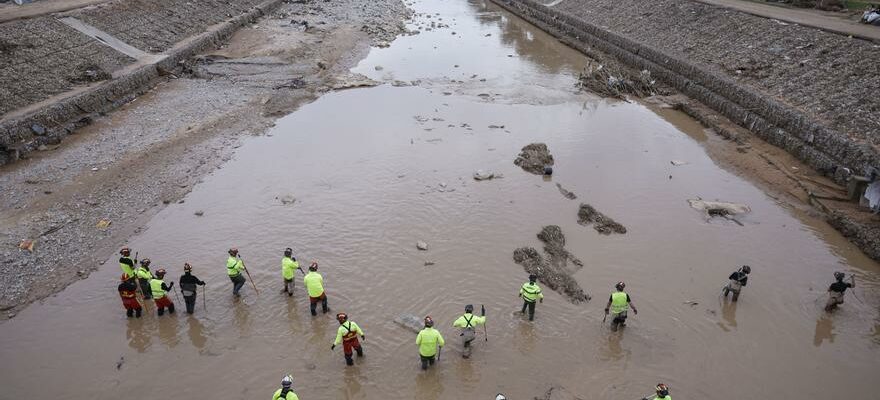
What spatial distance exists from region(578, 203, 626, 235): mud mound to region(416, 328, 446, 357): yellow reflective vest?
812cm

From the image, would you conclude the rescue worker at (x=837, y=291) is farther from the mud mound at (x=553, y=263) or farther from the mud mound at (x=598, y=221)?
the mud mound at (x=553, y=263)

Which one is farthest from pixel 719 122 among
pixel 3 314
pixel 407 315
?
pixel 3 314

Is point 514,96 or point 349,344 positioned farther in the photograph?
point 514,96

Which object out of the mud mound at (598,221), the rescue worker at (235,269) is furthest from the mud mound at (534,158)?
the rescue worker at (235,269)

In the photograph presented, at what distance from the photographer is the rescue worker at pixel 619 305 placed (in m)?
11.6

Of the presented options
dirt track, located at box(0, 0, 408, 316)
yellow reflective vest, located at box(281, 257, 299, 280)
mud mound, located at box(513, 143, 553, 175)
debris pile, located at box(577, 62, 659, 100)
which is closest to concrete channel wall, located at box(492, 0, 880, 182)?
debris pile, located at box(577, 62, 659, 100)

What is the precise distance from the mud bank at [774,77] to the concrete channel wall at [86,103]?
2983 cm

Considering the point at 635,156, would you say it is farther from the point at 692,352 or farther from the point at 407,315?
the point at 407,315

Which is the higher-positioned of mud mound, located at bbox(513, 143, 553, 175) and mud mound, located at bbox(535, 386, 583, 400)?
mud mound, located at bbox(513, 143, 553, 175)

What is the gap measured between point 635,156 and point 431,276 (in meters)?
12.6

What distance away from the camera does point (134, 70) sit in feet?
92.9

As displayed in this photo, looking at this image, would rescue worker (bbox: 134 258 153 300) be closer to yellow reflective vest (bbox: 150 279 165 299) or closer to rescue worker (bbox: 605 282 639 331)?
yellow reflective vest (bbox: 150 279 165 299)

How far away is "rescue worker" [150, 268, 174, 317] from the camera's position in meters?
11.8

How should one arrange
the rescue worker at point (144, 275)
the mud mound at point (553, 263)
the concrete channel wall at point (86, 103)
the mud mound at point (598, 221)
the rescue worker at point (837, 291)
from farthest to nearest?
the concrete channel wall at point (86, 103), the mud mound at point (598, 221), the mud mound at point (553, 263), the rescue worker at point (144, 275), the rescue worker at point (837, 291)
